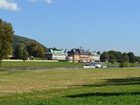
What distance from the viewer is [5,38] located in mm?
102250

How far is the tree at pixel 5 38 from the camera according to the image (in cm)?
10069

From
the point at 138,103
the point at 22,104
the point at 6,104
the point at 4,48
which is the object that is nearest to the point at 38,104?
the point at 22,104

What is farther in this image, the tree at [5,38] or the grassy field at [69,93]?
the tree at [5,38]

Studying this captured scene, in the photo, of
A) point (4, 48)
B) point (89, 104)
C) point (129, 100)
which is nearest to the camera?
point (89, 104)

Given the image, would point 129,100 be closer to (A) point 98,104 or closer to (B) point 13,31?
(A) point 98,104

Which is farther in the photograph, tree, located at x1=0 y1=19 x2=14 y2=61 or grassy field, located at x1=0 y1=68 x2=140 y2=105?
tree, located at x1=0 y1=19 x2=14 y2=61

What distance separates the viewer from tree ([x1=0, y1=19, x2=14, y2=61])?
101 m

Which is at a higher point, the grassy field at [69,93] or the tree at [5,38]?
the tree at [5,38]

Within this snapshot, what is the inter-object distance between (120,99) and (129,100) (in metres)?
0.76

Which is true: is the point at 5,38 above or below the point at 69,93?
above

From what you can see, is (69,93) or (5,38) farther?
(5,38)

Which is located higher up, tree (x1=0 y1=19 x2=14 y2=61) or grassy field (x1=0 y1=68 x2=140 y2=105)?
tree (x1=0 y1=19 x2=14 y2=61)

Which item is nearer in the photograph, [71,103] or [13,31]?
[71,103]

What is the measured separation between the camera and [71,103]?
22172 mm
